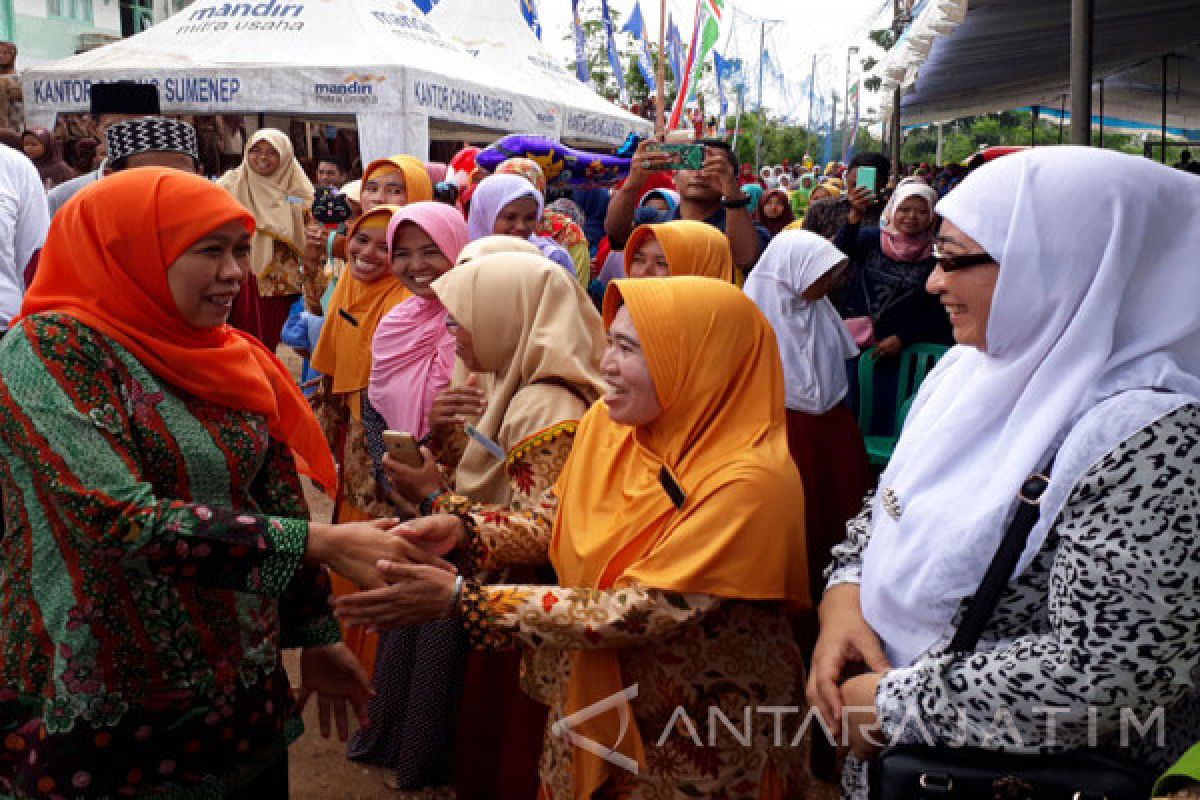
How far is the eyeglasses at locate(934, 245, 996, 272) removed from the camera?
1658 millimetres

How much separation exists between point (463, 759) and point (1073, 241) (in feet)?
8.05

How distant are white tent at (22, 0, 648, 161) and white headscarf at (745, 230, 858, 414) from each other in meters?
6.73

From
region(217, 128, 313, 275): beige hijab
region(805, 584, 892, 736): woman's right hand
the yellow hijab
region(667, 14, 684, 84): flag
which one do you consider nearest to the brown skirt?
region(805, 584, 892, 736): woman's right hand

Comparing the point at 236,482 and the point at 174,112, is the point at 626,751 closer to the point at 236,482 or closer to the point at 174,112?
the point at 236,482

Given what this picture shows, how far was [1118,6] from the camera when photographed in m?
6.49

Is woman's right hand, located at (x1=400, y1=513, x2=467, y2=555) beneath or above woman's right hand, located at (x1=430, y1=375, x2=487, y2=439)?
beneath

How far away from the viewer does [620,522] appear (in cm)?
221

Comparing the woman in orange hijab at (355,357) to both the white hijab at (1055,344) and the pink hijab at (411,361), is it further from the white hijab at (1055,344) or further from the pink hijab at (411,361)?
the white hijab at (1055,344)

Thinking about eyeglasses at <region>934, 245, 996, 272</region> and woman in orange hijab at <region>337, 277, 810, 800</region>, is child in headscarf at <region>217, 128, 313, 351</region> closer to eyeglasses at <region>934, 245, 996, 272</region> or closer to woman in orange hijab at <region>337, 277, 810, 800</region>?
woman in orange hijab at <region>337, 277, 810, 800</region>

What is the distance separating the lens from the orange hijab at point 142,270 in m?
1.88

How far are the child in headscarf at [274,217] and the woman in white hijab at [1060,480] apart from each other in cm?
589

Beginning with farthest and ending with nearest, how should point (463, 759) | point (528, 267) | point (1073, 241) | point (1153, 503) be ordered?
point (463, 759) < point (528, 267) < point (1073, 241) < point (1153, 503)

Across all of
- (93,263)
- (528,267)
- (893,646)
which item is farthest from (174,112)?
(893,646)

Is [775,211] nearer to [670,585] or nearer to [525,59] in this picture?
[670,585]
